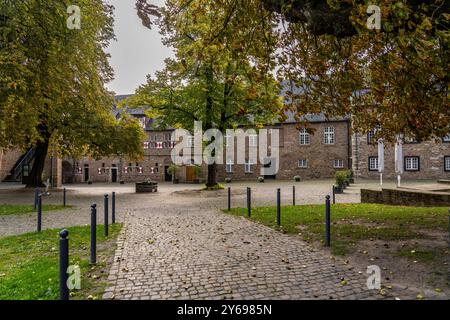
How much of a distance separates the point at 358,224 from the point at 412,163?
28.3 meters

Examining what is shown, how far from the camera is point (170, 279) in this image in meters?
5.02

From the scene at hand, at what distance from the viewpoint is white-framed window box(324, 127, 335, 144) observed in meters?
38.0

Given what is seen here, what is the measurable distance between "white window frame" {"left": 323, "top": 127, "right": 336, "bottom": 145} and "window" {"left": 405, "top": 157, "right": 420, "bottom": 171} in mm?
7849

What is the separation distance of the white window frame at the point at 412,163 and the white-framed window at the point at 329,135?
7.96 meters

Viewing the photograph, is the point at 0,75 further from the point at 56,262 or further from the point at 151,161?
the point at 151,161

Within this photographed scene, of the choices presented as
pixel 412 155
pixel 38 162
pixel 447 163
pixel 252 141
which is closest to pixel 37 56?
pixel 38 162

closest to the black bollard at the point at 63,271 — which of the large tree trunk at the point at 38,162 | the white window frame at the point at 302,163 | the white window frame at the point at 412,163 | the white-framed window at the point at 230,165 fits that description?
the large tree trunk at the point at 38,162

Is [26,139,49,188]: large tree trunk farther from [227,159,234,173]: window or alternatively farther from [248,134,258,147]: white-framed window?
[248,134,258,147]: white-framed window

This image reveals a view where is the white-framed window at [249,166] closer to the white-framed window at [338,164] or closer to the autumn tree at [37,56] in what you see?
the white-framed window at [338,164]

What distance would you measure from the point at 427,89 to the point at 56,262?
7583 millimetres

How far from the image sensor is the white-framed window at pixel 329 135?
38031 millimetres

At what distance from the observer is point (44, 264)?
585 cm

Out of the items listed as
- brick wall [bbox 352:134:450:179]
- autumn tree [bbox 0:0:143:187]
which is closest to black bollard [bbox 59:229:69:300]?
autumn tree [bbox 0:0:143:187]

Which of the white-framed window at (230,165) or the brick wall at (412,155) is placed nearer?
the brick wall at (412,155)
